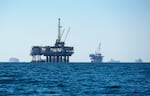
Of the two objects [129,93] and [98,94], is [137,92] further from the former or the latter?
[98,94]

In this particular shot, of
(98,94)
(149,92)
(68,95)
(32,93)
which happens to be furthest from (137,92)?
(32,93)

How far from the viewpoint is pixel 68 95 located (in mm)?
54719

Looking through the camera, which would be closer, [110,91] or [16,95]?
[16,95]

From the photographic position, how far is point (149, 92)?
5750 cm

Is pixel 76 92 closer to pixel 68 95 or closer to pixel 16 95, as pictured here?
pixel 68 95

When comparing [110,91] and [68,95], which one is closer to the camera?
[68,95]

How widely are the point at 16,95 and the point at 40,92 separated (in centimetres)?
437

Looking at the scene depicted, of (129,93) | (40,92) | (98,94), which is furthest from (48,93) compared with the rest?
(129,93)

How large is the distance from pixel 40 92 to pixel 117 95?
9.35m

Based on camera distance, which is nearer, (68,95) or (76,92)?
(68,95)

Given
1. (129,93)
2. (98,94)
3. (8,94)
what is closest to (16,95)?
(8,94)

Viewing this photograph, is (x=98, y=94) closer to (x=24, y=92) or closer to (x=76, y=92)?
(x=76, y=92)

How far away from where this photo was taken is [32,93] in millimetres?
56562

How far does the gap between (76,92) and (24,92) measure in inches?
241
